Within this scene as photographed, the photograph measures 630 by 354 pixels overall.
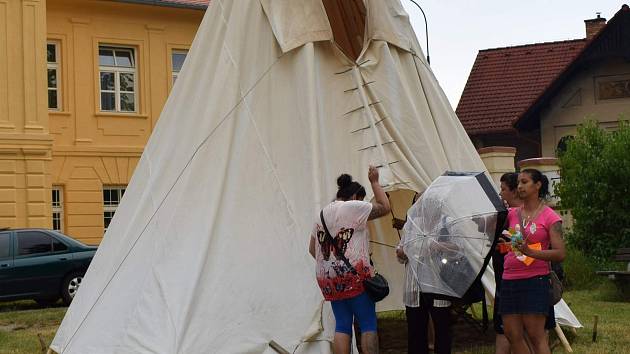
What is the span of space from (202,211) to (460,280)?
2.51m

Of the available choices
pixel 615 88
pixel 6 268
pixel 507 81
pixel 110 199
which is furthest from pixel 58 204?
pixel 507 81

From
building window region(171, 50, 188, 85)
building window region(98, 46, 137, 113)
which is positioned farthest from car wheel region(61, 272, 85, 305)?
building window region(171, 50, 188, 85)

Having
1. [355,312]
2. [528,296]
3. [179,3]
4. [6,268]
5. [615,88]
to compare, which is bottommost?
[6,268]

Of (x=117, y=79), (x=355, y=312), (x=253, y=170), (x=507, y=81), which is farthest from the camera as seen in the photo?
(x=507, y=81)

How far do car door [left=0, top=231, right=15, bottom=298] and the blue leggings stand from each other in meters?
10.8

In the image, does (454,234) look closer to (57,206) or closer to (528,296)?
(528,296)

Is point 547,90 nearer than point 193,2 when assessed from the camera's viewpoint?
No

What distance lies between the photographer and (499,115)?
123 ft

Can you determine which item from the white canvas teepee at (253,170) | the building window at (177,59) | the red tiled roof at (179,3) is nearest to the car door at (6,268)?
the white canvas teepee at (253,170)

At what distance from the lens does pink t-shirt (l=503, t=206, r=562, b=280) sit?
25.4 feet

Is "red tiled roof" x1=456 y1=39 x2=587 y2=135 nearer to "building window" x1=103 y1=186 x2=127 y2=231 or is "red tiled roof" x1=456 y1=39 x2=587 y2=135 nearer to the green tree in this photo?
"building window" x1=103 y1=186 x2=127 y2=231

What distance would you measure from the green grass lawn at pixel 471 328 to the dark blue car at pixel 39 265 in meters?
0.30

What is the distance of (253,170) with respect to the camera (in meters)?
10.0

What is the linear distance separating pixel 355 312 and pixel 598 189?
1170cm
